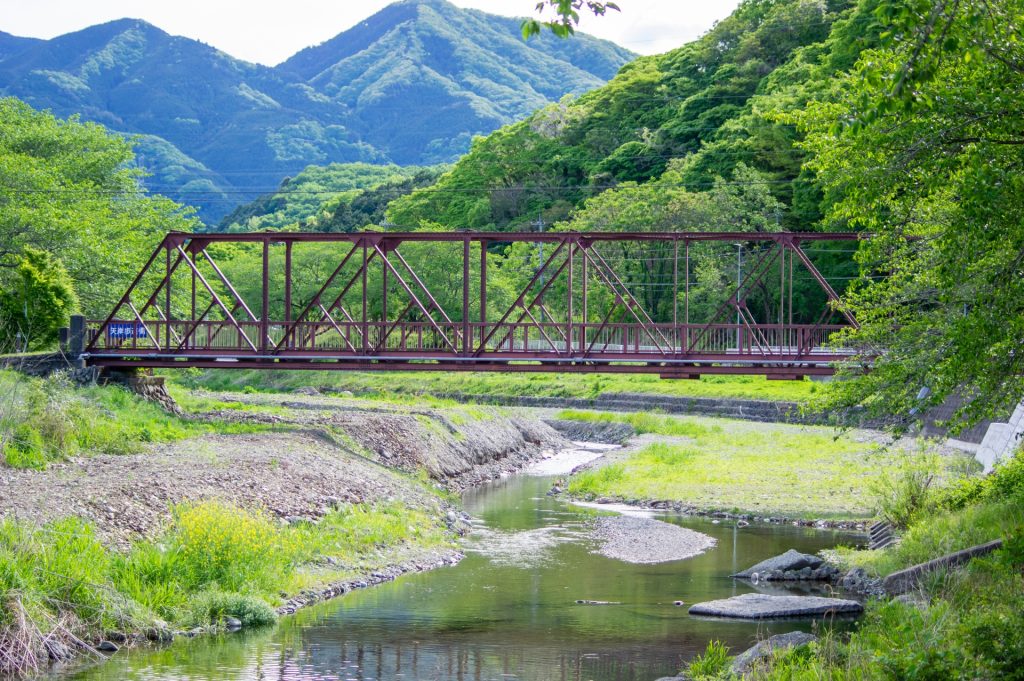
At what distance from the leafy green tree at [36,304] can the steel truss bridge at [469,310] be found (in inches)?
64.1

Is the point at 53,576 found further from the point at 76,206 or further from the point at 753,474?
the point at 76,206

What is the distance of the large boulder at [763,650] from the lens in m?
15.8

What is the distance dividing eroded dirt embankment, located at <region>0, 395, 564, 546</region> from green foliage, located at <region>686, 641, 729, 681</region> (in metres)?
10.6

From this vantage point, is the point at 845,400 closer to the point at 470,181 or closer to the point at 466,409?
the point at 466,409

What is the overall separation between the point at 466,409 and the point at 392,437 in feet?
35.9

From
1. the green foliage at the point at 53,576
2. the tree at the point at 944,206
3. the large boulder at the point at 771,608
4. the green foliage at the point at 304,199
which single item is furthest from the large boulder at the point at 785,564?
the green foliage at the point at 304,199

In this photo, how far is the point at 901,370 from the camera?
20.7 m

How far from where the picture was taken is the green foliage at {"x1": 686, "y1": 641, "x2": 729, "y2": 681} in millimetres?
16156

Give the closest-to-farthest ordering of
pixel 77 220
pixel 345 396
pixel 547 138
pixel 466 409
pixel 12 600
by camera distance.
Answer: pixel 12 600 < pixel 466 409 < pixel 77 220 < pixel 345 396 < pixel 547 138

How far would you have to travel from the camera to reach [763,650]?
53.6ft

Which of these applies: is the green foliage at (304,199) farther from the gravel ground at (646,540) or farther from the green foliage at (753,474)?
the gravel ground at (646,540)

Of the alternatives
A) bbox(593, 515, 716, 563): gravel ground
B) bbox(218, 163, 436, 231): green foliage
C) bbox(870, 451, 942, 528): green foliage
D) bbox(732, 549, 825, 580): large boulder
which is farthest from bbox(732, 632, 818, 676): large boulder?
bbox(218, 163, 436, 231): green foliage

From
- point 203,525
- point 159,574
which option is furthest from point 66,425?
point 159,574

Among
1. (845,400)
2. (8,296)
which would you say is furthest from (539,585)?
(8,296)
